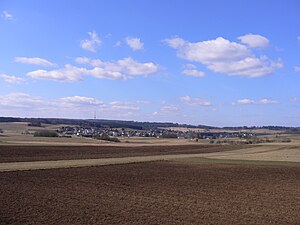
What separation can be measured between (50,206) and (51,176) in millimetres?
13220

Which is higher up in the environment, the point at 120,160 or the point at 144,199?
the point at 144,199

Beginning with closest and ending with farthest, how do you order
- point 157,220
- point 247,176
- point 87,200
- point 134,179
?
1. point 157,220
2. point 87,200
3. point 134,179
4. point 247,176

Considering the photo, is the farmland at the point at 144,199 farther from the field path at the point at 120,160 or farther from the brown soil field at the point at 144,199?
the field path at the point at 120,160

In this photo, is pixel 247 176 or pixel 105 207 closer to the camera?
pixel 105 207

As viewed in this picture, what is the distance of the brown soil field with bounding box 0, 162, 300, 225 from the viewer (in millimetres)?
15781

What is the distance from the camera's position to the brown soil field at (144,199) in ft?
51.8

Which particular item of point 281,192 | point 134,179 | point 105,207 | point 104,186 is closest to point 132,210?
point 105,207

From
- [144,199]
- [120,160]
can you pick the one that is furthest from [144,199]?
[120,160]

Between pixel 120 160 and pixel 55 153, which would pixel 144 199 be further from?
pixel 55 153

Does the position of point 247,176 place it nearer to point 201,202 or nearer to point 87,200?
point 201,202

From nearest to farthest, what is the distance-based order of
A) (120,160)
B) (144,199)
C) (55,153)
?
1. (144,199)
2. (120,160)
3. (55,153)

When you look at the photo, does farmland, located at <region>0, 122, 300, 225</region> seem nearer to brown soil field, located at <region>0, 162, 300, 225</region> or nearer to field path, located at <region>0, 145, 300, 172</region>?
brown soil field, located at <region>0, 162, 300, 225</region>

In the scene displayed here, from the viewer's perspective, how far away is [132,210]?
17.4 meters

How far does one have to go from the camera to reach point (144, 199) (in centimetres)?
2088
